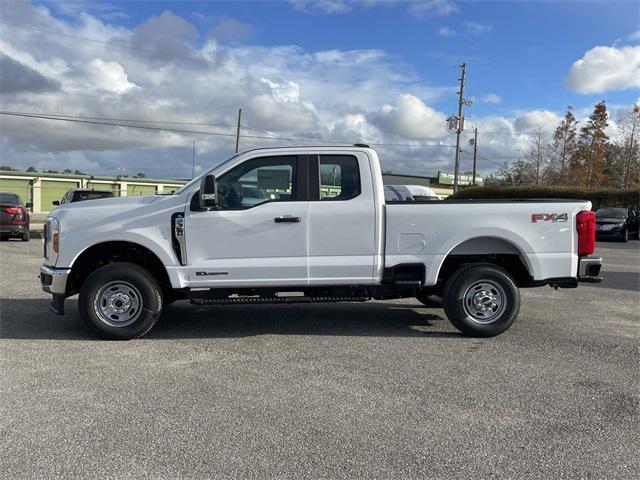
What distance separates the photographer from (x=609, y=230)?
2466cm

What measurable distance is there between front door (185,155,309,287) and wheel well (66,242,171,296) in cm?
54

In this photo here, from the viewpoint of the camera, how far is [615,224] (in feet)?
80.6

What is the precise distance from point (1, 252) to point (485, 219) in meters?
13.3

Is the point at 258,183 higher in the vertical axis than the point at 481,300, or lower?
higher

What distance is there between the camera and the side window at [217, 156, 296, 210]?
6098 mm

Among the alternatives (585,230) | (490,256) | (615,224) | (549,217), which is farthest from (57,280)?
(615,224)

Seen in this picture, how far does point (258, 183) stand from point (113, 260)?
192cm

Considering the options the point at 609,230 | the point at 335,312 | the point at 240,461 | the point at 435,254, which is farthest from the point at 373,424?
the point at 609,230

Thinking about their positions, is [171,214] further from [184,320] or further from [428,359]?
[428,359]

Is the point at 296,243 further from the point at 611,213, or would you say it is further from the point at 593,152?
the point at 593,152

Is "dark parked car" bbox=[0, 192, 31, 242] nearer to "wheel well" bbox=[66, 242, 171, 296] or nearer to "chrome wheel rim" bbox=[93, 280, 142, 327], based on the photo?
"wheel well" bbox=[66, 242, 171, 296]

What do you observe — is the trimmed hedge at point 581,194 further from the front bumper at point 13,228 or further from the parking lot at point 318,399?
the parking lot at point 318,399

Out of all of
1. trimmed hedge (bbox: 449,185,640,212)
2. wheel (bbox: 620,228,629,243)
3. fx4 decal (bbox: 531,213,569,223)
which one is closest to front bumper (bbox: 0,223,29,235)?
fx4 decal (bbox: 531,213,569,223)

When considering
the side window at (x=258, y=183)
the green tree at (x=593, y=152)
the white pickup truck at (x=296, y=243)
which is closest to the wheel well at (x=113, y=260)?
the white pickup truck at (x=296, y=243)
